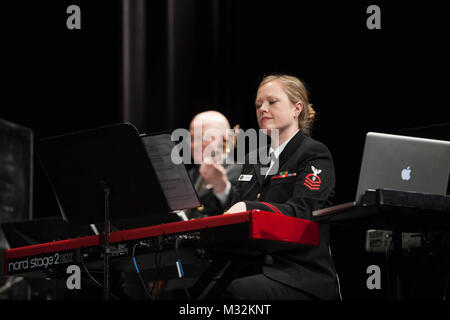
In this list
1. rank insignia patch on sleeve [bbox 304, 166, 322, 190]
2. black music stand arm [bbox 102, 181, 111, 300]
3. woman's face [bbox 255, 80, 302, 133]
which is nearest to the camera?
black music stand arm [bbox 102, 181, 111, 300]

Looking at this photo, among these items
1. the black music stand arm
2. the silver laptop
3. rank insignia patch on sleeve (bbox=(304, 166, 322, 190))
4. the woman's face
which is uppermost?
the woman's face

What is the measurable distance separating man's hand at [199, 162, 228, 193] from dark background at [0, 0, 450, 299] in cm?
70

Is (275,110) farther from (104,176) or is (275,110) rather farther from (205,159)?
(205,159)

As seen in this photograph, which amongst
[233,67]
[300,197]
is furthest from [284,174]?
[233,67]

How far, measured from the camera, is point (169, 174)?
7.86ft

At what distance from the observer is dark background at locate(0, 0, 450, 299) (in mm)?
3684

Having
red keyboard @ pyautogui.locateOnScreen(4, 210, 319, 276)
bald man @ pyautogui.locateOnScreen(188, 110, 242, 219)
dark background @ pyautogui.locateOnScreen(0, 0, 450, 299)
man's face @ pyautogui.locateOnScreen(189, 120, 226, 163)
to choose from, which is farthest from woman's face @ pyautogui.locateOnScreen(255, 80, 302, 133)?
man's face @ pyautogui.locateOnScreen(189, 120, 226, 163)

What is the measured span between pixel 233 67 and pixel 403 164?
2766 mm

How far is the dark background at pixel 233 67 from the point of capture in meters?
3.68

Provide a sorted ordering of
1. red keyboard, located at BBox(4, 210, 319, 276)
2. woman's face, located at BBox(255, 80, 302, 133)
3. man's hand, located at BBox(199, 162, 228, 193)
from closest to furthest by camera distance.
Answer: red keyboard, located at BBox(4, 210, 319, 276)
woman's face, located at BBox(255, 80, 302, 133)
man's hand, located at BBox(199, 162, 228, 193)

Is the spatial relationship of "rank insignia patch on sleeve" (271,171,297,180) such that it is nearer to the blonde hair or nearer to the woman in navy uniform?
the woman in navy uniform

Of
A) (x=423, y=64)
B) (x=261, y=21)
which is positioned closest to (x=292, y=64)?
(x=261, y=21)

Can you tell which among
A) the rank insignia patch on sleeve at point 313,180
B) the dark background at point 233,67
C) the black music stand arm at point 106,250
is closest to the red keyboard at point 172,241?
the black music stand arm at point 106,250
